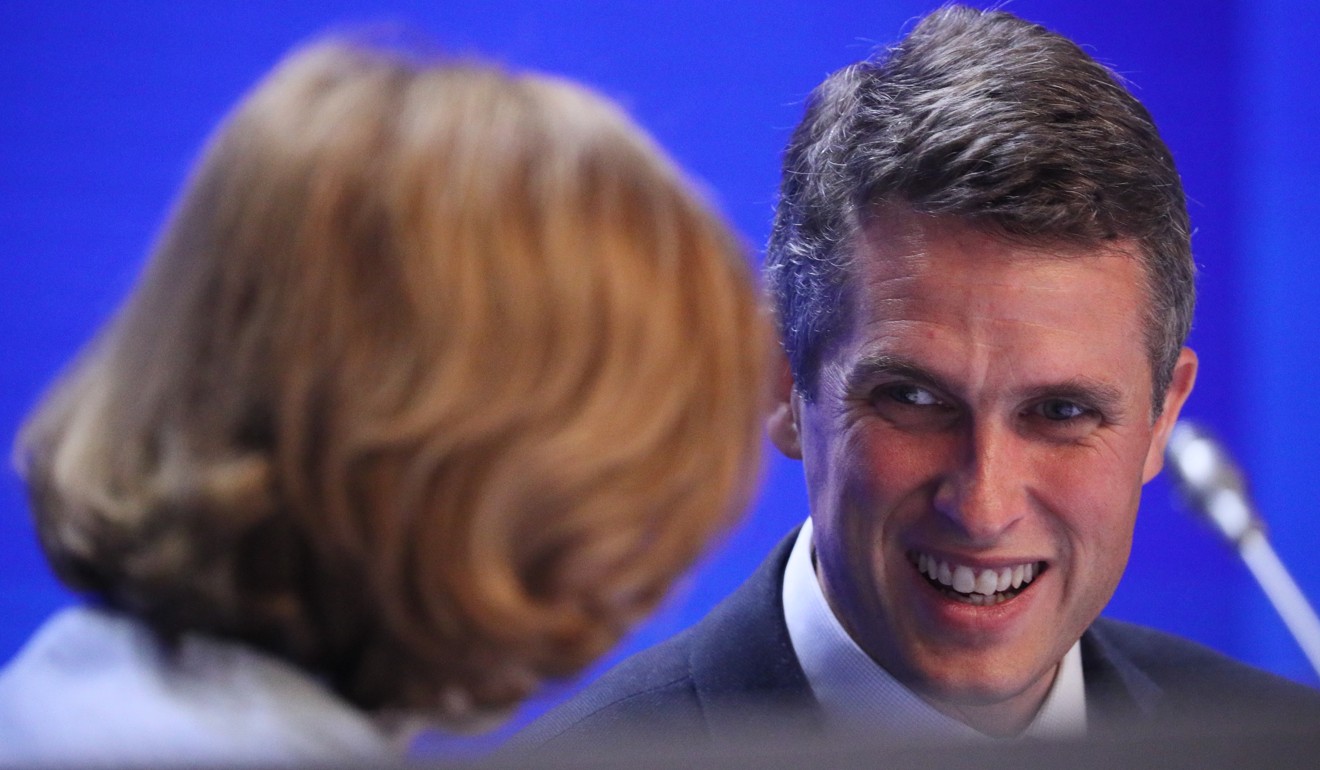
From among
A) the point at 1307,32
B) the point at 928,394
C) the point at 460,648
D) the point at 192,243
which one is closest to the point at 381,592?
the point at 460,648

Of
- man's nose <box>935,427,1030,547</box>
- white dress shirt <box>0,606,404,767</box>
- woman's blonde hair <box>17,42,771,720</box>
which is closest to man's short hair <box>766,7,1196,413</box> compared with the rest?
man's nose <box>935,427,1030,547</box>

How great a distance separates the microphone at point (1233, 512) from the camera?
0.97 meters

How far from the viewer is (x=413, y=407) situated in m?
0.43

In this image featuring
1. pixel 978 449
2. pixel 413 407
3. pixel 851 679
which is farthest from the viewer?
pixel 851 679

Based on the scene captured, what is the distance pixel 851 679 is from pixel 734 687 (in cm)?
9

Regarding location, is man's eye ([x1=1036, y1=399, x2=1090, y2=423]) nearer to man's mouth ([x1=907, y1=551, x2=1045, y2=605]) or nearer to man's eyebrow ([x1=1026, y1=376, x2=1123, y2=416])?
man's eyebrow ([x1=1026, y1=376, x2=1123, y2=416])

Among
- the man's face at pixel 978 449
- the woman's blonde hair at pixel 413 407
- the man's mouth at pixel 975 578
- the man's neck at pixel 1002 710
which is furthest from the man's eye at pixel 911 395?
the woman's blonde hair at pixel 413 407

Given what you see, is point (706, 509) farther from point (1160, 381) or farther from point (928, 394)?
point (1160, 381)

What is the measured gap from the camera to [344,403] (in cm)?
43

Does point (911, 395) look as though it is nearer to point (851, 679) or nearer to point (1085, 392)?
point (1085, 392)

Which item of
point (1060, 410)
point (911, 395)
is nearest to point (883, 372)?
point (911, 395)

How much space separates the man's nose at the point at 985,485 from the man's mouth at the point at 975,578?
0.03 m

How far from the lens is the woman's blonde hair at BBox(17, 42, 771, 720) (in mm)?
431

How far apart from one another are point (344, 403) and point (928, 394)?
1.95 feet
